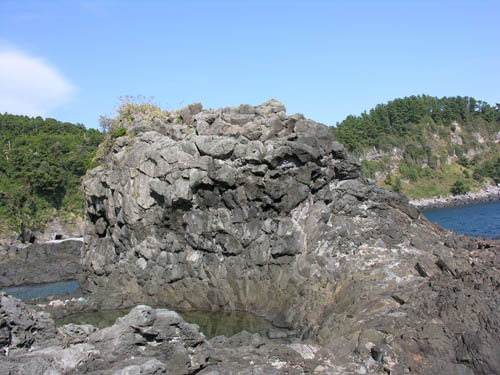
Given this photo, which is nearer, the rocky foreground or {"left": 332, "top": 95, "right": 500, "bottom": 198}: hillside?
the rocky foreground

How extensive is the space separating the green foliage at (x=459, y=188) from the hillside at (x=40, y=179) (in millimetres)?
84945

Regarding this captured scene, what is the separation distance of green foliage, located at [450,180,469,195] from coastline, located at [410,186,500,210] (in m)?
1.61

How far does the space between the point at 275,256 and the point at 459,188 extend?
101287mm

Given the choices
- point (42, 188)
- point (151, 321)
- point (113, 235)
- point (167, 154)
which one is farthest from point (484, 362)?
point (42, 188)

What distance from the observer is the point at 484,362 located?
14.4 meters

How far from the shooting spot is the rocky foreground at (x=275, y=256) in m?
15.4

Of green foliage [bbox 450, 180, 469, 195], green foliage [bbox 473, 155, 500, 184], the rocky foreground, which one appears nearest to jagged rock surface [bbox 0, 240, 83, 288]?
the rocky foreground

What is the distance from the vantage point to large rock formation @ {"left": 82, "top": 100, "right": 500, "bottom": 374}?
2206cm

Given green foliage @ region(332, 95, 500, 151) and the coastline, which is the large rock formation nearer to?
the coastline

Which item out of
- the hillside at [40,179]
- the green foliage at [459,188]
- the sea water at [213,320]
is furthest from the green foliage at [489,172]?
the sea water at [213,320]

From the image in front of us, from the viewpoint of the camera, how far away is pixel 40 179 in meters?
72.3

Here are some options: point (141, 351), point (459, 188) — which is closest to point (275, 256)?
point (141, 351)

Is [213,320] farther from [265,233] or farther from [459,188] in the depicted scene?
[459,188]

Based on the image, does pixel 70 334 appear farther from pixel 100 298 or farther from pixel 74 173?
pixel 74 173
